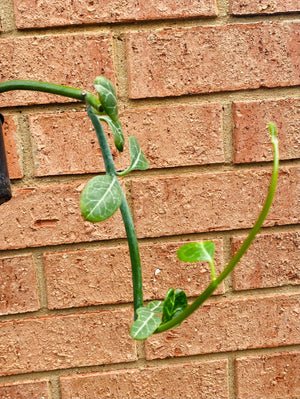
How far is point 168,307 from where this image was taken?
1.04ft

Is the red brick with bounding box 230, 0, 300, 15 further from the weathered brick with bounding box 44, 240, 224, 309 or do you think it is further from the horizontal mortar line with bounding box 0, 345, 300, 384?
the horizontal mortar line with bounding box 0, 345, 300, 384

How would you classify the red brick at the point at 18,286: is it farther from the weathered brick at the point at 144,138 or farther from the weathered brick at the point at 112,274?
the weathered brick at the point at 144,138

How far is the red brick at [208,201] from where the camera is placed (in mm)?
612

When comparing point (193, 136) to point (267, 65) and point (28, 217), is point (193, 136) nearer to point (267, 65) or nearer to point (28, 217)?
point (267, 65)

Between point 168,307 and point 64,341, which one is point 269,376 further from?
point 168,307

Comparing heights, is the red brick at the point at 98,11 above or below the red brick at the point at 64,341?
above

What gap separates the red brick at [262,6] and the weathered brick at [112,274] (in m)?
0.33

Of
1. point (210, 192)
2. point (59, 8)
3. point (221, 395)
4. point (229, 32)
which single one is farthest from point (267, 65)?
point (221, 395)

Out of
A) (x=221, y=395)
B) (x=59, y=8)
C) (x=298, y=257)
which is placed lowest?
(x=221, y=395)

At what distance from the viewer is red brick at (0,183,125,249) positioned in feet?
1.96

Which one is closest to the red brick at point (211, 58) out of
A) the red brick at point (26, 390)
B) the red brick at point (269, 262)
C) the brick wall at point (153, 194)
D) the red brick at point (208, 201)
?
the brick wall at point (153, 194)

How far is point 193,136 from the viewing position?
61cm

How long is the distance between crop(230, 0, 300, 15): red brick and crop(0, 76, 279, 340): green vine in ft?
1.18

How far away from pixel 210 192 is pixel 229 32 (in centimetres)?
22
